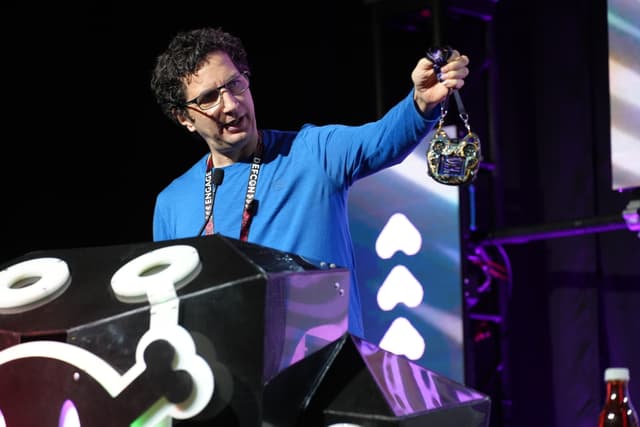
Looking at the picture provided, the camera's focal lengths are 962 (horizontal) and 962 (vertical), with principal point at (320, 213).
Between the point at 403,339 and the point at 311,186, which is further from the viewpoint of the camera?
the point at 403,339

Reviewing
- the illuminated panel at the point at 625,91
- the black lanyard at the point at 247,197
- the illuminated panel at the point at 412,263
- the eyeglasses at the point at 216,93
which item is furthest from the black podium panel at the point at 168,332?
the illuminated panel at the point at 412,263

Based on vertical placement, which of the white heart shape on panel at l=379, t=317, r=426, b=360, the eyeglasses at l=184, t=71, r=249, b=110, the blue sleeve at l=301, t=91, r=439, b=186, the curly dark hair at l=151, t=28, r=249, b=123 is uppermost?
the curly dark hair at l=151, t=28, r=249, b=123

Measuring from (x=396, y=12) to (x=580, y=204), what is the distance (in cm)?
108

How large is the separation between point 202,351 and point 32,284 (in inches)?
13.6

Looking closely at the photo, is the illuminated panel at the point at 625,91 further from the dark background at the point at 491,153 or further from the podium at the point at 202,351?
the podium at the point at 202,351

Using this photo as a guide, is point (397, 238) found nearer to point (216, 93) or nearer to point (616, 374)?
point (616, 374)

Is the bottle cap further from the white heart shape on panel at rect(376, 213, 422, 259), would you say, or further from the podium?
the white heart shape on panel at rect(376, 213, 422, 259)

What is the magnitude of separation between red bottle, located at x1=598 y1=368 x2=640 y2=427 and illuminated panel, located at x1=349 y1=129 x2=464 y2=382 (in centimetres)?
122

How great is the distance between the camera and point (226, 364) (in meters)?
1.25

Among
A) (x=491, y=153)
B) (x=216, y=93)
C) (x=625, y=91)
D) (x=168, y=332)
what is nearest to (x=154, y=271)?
(x=168, y=332)

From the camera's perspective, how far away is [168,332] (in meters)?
1.27

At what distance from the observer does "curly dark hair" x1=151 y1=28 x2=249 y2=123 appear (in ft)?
7.40

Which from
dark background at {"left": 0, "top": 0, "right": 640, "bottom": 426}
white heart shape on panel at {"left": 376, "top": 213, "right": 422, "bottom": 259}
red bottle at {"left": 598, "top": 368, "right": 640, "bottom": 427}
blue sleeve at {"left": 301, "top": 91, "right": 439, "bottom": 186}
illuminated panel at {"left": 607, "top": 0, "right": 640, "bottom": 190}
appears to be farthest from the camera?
white heart shape on panel at {"left": 376, "top": 213, "right": 422, "bottom": 259}

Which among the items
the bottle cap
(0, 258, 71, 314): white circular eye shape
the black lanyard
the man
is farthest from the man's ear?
the bottle cap
